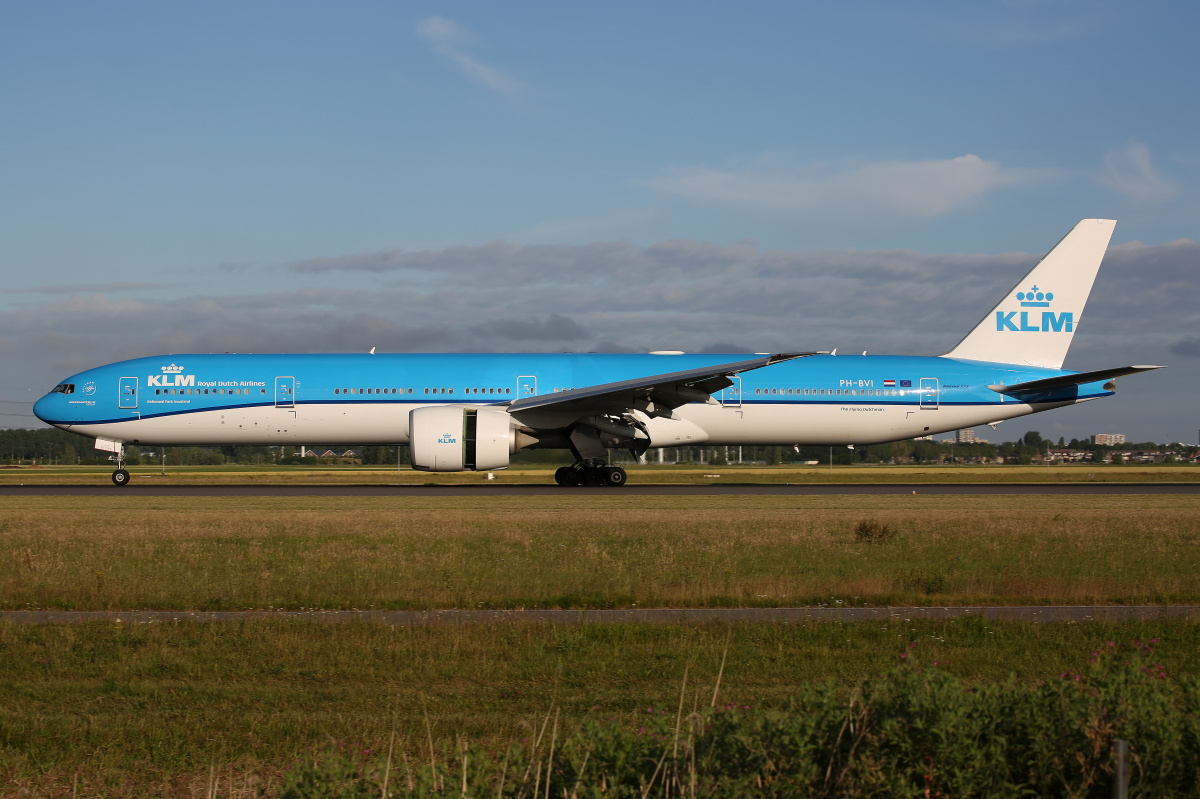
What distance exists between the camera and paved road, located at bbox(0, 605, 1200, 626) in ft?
32.7

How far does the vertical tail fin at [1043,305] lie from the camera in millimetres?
34312

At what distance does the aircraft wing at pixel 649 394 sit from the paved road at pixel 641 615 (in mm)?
16194

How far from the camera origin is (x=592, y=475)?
3091cm

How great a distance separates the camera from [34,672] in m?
7.96

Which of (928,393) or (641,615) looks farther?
(928,393)

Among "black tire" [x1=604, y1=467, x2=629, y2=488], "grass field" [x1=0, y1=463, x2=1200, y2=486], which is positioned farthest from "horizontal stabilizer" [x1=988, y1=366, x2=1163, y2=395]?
"black tire" [x1=604, y1=467, x2=629, y2=488]

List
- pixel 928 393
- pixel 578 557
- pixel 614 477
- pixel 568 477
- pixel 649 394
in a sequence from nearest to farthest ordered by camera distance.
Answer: pixel 578 557, pixel 649 394, pixel 614 477, pixel 568 477, pixel 928 393

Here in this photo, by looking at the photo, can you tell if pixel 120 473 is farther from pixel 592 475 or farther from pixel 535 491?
pixel 592 475

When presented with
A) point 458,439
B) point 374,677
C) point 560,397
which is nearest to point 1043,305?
point 560,397

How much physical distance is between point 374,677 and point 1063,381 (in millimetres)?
29546

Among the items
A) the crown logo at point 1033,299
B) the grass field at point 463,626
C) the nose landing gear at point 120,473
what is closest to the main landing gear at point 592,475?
the grass field at point 463,626

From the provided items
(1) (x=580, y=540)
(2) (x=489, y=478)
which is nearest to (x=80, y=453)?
(2) (x=489, y=478)

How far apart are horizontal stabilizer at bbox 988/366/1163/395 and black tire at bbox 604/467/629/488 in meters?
13.1

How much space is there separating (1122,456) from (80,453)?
355ft
